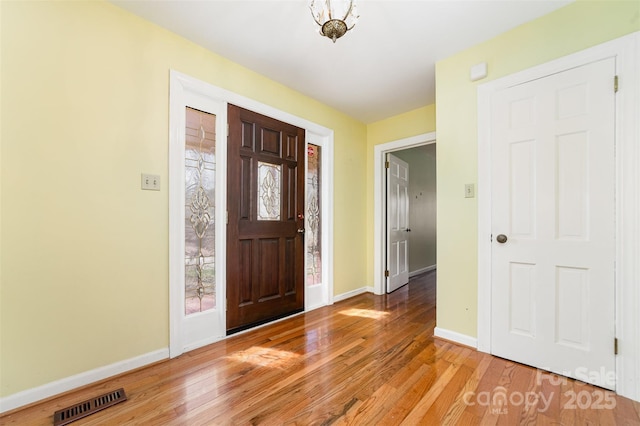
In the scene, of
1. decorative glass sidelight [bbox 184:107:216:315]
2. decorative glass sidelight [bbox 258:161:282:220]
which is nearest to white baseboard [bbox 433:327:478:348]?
decorative glass sidelight [bbox 258:161:282:220]

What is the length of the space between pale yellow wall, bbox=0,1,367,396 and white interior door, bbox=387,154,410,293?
2917 mm

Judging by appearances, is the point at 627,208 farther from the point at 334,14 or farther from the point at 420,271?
the point at 420,271

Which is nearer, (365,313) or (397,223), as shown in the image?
(365,313)

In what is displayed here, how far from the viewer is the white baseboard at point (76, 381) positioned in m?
1.50

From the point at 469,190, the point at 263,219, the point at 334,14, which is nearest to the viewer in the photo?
the point at 334,14

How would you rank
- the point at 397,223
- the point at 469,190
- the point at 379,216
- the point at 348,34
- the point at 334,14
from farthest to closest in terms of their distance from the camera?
the point at 397,223 → the point at 379,216 → the point at 469,190 → the point at 348,34 → the point at 334,14

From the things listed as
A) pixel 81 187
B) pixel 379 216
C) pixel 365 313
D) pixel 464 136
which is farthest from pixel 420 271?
pixel 81 187

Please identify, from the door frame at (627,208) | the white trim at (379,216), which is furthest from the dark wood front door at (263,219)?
the door frame at (627,208)

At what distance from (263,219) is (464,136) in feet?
6.71

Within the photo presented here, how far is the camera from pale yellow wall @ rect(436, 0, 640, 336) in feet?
6.32

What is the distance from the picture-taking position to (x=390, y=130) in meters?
3.82

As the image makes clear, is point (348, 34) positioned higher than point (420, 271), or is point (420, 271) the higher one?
point (348, 34)

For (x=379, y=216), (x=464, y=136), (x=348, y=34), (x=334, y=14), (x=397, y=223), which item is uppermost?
(x=348, y=34)

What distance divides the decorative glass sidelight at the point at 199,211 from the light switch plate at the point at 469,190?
2241 mm
